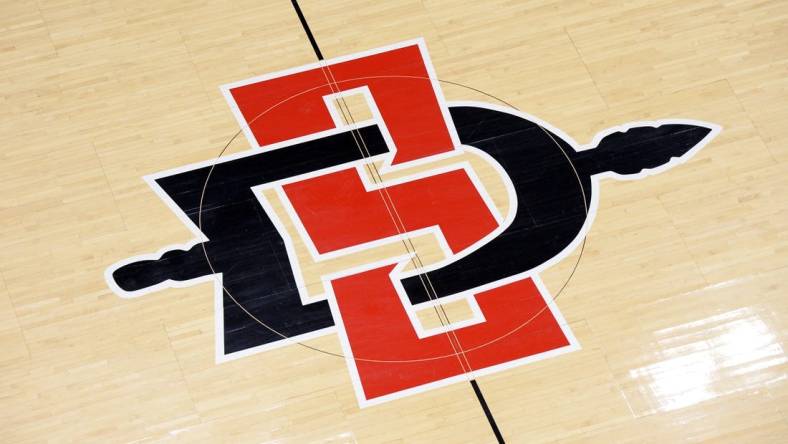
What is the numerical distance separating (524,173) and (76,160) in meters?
3.29

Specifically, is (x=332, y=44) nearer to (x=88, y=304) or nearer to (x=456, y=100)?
(x=456, y=100)

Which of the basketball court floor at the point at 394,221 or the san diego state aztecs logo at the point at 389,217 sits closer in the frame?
the basketball court floor at the point at 394,221

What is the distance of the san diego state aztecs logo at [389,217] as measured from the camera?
19.2ft

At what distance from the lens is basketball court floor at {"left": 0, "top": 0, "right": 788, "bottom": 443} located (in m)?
5.62

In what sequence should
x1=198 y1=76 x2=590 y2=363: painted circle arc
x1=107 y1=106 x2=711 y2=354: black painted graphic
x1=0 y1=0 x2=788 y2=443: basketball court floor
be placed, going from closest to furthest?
x1=0 y1=0 x2=788 y2=443: basketball court floor, x1=198 y1=76 x2=590 y2=363: painted circle arc, x1=107 y1=106 x2=711 y2=354: black painted graphic

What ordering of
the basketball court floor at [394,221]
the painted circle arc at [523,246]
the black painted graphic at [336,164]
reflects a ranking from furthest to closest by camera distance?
the black painted graphic at [336,164]
the painted circle arc at [523,246]
the basketball court floor at [394,221]

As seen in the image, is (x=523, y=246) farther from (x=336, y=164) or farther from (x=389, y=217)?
(x=336, y=164)

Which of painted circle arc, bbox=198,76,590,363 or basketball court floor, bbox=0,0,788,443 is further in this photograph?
painted circle arc, bbox=198,76,590,363

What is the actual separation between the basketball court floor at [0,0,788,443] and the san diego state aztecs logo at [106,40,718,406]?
2cm

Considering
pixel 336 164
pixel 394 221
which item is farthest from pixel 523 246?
pixel 336 164

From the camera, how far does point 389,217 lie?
630 cm

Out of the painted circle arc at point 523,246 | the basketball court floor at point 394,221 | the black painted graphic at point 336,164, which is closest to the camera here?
the basketball court floor at point 394,221

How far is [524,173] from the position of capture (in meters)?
6.47

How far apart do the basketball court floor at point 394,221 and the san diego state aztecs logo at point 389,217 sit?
2cm
